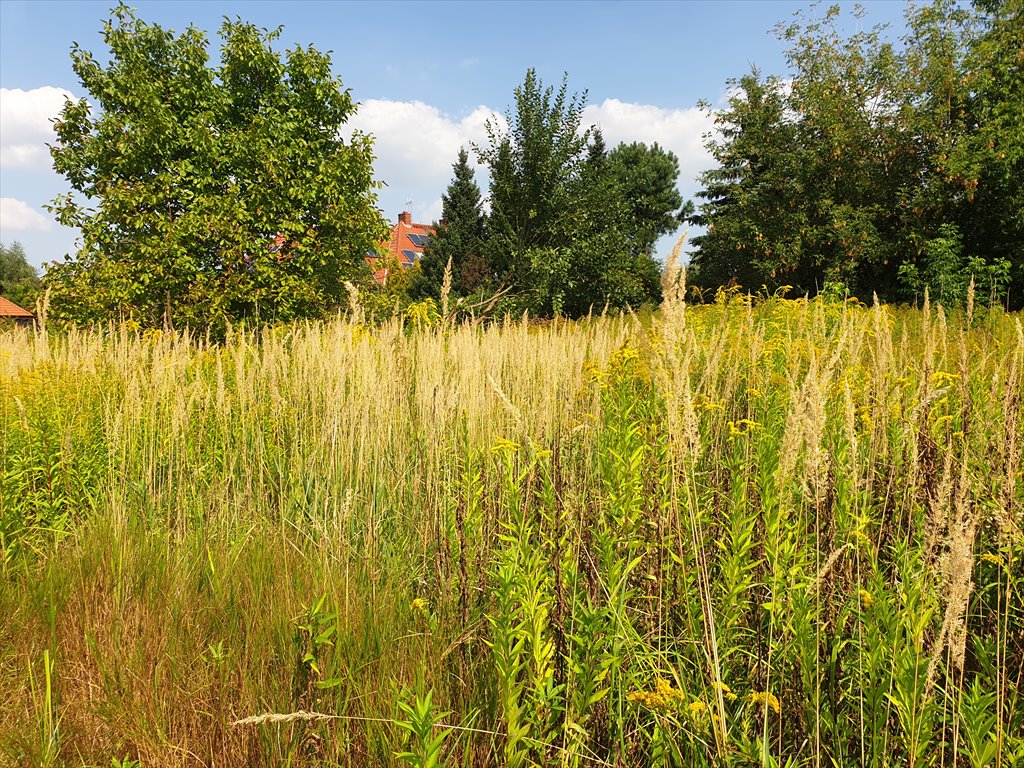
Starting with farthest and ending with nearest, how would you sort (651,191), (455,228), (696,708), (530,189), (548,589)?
(651,191) < (455,228) < (530,189) < (548,589) < (696,708)

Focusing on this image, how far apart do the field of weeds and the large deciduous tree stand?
786 cm

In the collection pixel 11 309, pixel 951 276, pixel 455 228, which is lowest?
pixel 11 309

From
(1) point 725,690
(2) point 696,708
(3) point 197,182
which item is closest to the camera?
(2) point 696,708

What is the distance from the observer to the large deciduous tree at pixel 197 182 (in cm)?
1063

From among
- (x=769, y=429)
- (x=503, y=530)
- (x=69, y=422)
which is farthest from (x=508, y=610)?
(x=69, y=422)

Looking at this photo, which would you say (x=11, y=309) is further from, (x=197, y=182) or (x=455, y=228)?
(x=197, y=182)

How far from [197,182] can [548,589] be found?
11.1 meters

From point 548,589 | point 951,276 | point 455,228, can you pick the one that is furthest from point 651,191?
point 548,589

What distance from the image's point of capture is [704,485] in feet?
8.14

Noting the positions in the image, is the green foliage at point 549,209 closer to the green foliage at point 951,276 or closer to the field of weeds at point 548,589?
the green foliage at point 951,276

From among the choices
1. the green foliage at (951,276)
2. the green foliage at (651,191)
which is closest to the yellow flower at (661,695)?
the green foliage at (951,276)

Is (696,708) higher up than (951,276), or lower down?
lower down

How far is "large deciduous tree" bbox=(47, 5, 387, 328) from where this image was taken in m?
10.6

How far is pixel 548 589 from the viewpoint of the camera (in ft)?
6.12
